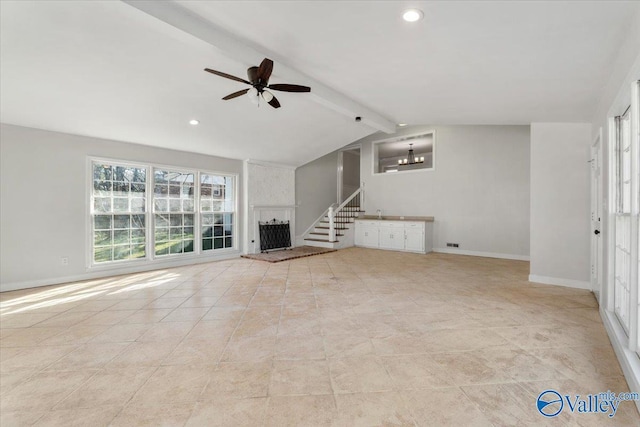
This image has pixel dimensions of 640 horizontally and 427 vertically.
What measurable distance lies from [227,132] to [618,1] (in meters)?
5.42

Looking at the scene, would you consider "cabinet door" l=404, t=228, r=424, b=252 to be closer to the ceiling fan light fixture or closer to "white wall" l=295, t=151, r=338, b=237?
"white wall" l=295, t=151, r=338, b=237

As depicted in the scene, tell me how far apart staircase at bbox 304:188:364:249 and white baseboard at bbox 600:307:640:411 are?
20.4ft

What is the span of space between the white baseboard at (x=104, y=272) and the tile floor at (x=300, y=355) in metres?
0.25

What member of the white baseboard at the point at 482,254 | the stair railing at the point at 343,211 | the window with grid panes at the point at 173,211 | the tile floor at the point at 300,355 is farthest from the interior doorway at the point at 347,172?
the tile floor at the point at 300,355

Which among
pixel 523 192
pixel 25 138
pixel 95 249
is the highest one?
pixel 25 138

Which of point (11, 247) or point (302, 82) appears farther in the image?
point (11, 247)

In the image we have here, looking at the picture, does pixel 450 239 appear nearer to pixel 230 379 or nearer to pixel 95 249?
pixel 230 379

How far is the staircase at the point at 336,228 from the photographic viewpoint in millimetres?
8646

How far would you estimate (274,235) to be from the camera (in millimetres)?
8188

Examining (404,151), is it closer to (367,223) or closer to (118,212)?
(367,223)

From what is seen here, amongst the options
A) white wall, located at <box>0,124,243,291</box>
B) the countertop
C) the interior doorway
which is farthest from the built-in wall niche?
white wall, located at <box>0,124,243,291</box>

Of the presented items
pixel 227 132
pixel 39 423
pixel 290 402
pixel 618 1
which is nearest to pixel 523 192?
pixel 618 1

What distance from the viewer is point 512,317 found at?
10.8ft

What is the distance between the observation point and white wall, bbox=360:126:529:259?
280 inches
